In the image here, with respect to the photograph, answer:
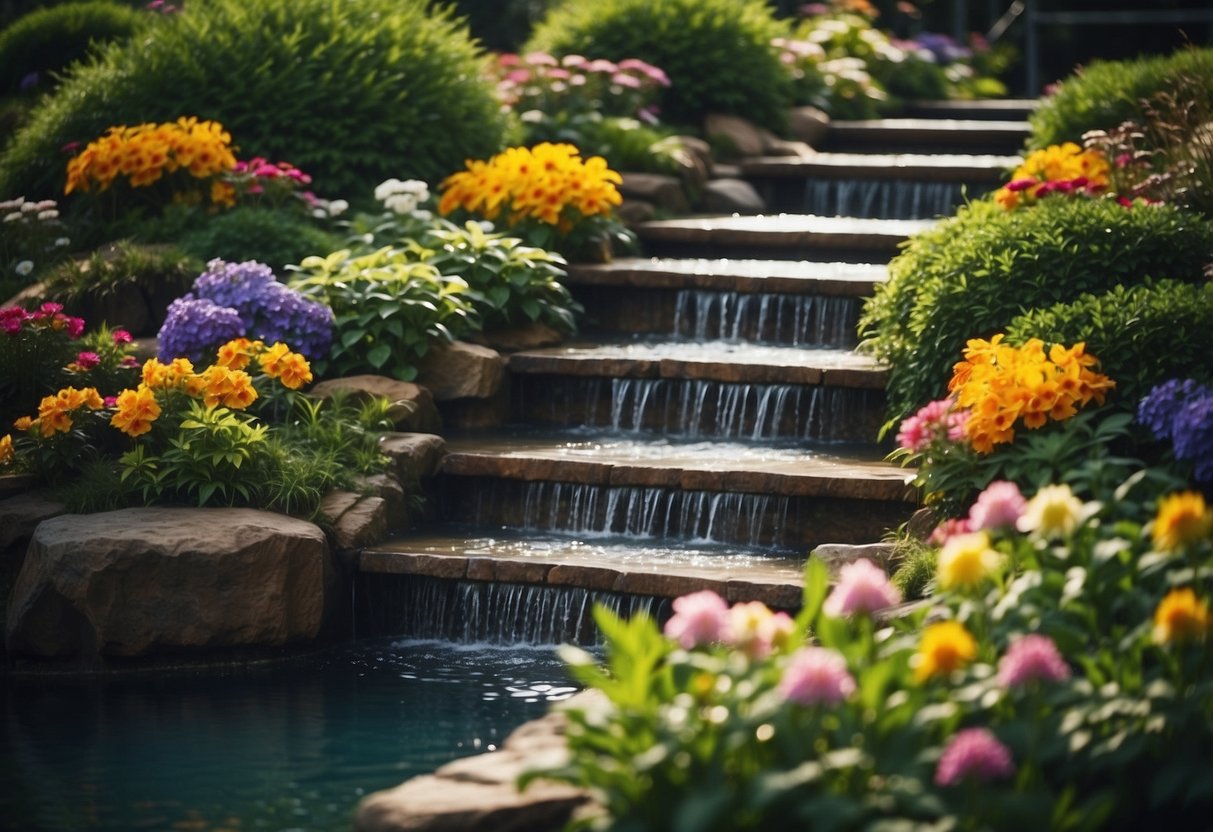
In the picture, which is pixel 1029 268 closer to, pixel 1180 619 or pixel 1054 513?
pixel 1054 513

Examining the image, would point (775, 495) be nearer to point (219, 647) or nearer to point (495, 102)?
point (219, 647)

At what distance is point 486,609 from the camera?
23.2 feet

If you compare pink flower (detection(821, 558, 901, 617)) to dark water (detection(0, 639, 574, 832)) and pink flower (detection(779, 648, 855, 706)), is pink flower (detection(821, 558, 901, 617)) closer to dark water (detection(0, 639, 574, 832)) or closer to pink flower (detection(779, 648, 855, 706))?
pink flower (detection(779, 648, 855, 706))

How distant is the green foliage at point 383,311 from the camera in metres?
8.42

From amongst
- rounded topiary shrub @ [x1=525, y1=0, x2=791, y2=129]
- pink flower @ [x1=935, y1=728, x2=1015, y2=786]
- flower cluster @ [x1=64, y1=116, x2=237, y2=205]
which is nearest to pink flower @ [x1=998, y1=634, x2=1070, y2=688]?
pink flower @ [x1=935, y1=728, x2=1015, y2=786]

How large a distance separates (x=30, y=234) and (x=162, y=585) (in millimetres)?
3873

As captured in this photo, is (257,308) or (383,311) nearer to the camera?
(257,308)

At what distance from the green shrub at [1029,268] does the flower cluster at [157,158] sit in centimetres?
424

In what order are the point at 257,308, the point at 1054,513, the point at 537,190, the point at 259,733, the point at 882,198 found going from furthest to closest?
the point at 882,198
the point at 537,190
the point at 257,308
the point at 259,733
the point at 1054,513

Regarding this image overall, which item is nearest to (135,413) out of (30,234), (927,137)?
(30,234)

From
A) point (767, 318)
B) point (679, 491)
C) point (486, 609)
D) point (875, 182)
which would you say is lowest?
point (486, 609)

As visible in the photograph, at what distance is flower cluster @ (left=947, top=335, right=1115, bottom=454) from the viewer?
20.1 ft

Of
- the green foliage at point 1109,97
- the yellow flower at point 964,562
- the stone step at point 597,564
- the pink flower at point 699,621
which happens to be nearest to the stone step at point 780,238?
the green foliage at point 1109,97

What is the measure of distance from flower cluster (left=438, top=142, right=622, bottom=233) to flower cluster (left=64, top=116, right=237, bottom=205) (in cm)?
129
